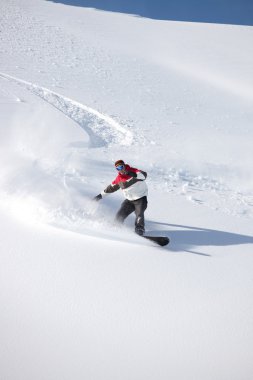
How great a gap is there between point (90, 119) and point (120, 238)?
7.25m

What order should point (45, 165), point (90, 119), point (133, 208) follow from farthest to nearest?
point (90, 119) < point (45, 165) < point (133, 208)

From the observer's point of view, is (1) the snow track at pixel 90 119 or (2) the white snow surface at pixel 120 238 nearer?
(2) the white snow surface at pixel 120 238

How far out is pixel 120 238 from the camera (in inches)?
185

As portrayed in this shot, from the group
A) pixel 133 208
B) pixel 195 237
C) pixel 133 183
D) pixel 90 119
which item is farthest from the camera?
pixel 90 119

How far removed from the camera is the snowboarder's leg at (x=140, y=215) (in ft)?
15.9

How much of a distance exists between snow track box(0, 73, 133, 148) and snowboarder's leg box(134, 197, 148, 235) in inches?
164

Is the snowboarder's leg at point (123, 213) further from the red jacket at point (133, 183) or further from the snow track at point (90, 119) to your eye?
the snow track at point (90, 119)

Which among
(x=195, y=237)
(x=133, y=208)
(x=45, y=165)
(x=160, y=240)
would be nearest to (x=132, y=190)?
(x=133, y=208)

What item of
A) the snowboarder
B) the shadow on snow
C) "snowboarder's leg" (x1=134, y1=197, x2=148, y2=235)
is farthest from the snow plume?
the shadow on snow

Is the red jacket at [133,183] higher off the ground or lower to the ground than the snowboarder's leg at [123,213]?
higher

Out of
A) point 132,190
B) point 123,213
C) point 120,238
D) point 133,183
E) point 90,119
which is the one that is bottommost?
point 120,238

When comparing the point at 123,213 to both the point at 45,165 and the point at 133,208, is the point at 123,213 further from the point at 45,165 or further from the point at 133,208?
the point at 45,165

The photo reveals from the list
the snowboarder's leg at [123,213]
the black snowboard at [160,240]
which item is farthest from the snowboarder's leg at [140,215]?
the black snowboard at [160,240]

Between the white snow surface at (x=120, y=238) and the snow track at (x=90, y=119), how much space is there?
65mm
